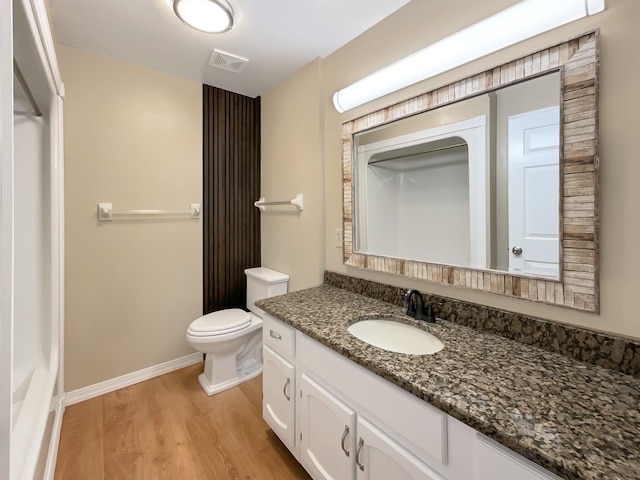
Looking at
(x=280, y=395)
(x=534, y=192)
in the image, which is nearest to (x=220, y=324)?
(x=280, y=395)

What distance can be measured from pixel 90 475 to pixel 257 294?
1.34m

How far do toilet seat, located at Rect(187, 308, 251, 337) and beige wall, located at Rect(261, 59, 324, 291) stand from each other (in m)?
0.45

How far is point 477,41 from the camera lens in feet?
3.78

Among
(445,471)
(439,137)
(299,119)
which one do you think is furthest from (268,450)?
(299,119)

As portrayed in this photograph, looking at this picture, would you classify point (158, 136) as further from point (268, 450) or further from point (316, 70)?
point (268, 450)

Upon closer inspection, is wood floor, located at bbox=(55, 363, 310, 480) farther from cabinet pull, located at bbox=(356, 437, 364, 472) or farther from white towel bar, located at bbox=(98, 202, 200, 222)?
white towel bar, located at bbox=(98, 202, 200, 222)

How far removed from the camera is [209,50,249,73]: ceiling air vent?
1918mm

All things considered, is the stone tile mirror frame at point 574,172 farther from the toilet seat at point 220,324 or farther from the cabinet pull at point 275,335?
the toilet seat at point 220,324

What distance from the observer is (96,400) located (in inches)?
76.5

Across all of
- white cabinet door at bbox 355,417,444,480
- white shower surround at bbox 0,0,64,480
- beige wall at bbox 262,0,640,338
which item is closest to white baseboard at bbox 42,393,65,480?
white shower surround at bbox 0,0,64,480

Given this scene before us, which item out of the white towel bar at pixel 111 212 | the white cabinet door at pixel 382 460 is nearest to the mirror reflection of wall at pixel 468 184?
the white cabinet door at pixel 382 460

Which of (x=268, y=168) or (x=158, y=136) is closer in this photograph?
(x=158, y=136)

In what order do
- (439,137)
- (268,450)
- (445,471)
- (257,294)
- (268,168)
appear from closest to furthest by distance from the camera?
(445,471), (439,137), (268,450), (257,294), (268,168)

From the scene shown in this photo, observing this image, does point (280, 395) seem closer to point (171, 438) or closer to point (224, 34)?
point (171, 438)
